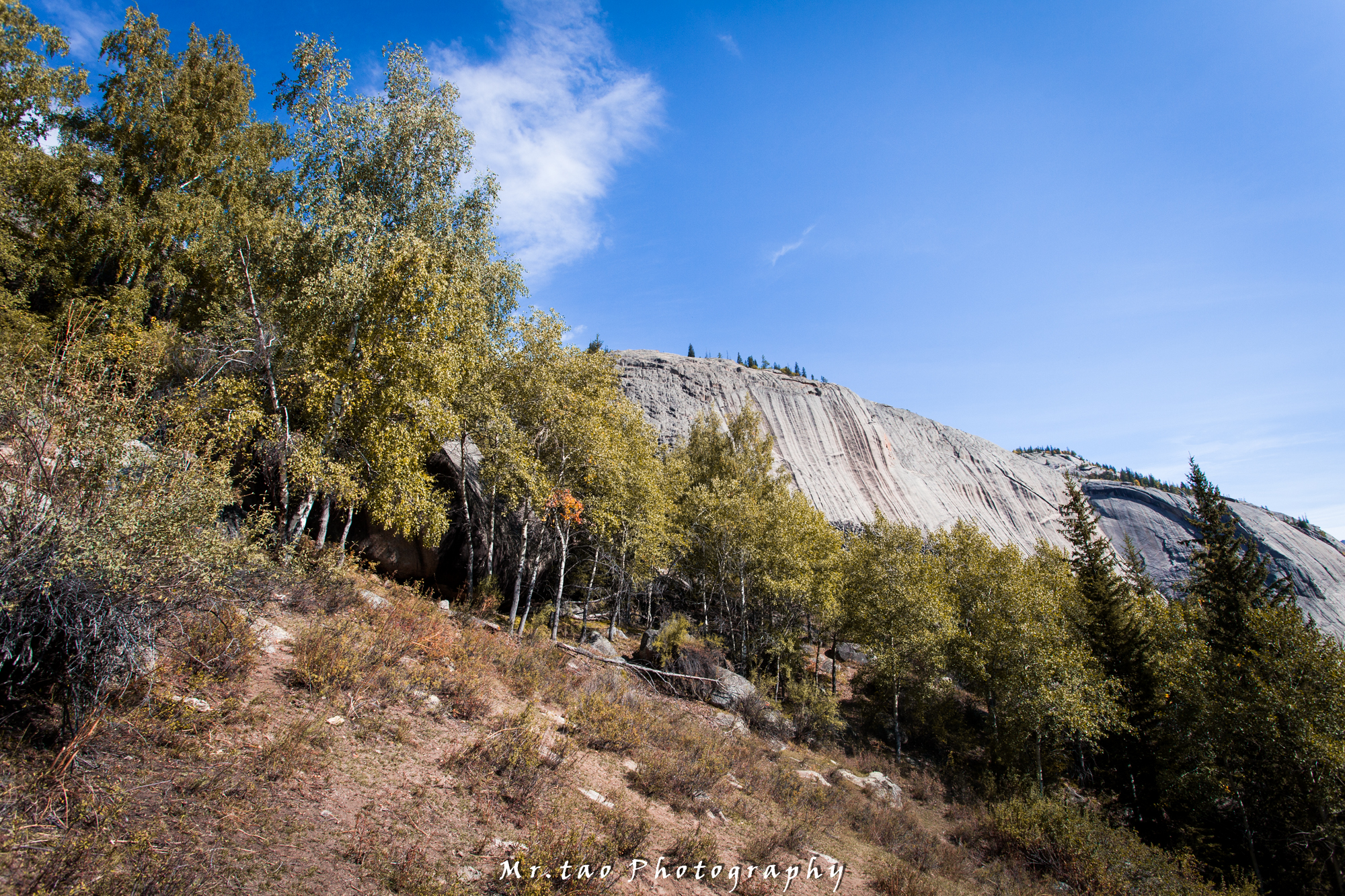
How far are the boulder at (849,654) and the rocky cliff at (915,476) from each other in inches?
796

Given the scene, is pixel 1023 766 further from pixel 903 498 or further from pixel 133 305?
pixel 903 498

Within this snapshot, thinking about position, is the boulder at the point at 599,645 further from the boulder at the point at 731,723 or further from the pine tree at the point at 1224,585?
the pine tree at the point at 1224,585

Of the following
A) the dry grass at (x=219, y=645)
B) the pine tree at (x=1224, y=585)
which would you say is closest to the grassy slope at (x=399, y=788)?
the dry grass at (x=219, y=645)

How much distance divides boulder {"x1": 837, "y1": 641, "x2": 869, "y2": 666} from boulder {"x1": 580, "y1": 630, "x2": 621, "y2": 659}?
23.0 meters

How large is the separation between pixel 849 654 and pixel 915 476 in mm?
39088

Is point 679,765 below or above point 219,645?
below

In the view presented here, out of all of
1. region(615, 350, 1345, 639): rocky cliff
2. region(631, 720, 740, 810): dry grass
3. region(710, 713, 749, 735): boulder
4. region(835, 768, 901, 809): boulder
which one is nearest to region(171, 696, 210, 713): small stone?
region(631, 720, 740, 810): dry grass

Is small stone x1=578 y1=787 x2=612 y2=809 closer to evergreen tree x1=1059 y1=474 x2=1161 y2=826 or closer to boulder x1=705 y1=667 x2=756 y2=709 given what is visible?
boulder x1=705 y1=667 x2=756 y2=709

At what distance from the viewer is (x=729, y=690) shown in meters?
17.8

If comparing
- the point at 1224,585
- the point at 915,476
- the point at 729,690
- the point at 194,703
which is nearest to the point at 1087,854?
the point at 729,690

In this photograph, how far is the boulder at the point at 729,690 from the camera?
1736 centimetres

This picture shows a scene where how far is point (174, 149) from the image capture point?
18781 mm

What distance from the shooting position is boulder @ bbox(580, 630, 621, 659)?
18.5m

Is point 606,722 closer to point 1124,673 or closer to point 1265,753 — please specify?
point 1265,753
